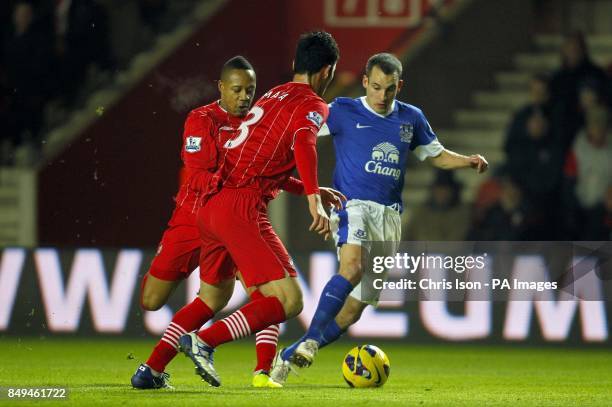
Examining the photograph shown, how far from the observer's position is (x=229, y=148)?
7.70m

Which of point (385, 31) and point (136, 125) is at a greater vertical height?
point (385, 31)

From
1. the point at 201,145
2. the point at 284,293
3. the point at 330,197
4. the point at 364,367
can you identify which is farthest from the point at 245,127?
the point at 364,367

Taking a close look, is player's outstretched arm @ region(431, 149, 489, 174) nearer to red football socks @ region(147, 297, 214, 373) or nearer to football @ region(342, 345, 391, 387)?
football @ region(342, 345, 391, 387)

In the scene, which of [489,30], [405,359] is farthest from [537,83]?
[405,359]

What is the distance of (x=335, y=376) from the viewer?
30.4 ft

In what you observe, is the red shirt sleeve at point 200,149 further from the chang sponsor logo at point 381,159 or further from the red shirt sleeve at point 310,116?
the chang sponsor logo at point 381,159

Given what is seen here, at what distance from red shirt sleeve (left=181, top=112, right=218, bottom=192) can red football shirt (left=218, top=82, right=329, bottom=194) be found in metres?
0.23

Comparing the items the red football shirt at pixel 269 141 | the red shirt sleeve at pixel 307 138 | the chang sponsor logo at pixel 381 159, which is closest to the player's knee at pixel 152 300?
the red football shirt at pixel 269 141

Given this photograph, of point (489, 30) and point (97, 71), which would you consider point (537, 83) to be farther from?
point (97, 71)

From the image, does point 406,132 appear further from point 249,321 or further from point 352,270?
point 249,321

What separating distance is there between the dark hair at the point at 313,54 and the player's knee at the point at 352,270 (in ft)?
3.94

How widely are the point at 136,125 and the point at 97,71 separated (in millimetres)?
949

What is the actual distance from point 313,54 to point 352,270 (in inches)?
51.3

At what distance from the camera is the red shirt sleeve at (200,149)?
26.0ft
